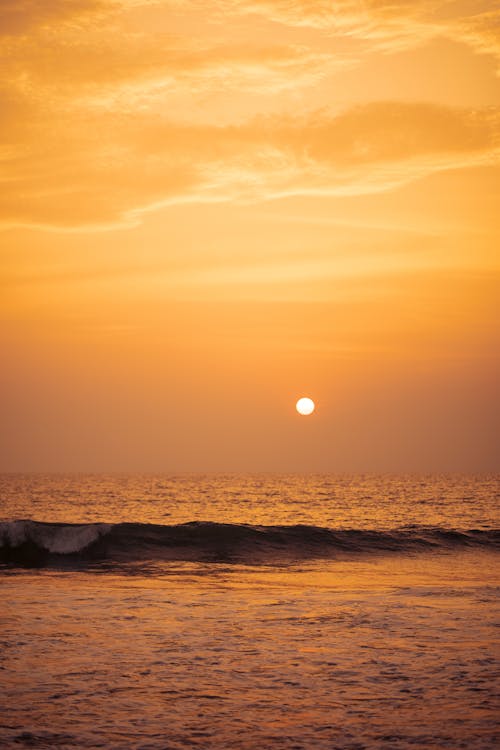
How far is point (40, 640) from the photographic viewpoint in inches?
507

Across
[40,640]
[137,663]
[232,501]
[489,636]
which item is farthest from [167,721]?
[232,501]

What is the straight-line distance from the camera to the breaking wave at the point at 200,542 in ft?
105

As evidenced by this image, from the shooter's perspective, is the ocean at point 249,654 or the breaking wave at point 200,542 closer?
the ocean at point 249,654

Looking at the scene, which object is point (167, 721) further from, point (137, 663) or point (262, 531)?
point (262, 531)

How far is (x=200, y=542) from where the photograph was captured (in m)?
35.4

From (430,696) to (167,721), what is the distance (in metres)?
3.33

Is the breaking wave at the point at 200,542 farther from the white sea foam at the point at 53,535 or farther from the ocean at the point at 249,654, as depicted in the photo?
the ocean at the point at 249,654

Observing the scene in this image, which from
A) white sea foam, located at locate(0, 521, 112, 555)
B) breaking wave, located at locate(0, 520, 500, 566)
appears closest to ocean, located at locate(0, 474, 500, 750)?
breaking wave, located at locate(0, 520, 500, 566)

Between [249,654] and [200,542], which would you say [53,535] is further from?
[249,654]

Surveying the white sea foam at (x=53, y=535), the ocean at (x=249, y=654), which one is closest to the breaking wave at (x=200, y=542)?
the white sea foam at (x=53, y=535)

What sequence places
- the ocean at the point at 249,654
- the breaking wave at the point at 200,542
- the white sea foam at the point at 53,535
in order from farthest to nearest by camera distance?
1. the white sea foam at the point at 53,535
2. the breaking wave at the point at 200,542
3. the ocean at the point at 249,654

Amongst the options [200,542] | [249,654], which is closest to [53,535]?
[200,542]

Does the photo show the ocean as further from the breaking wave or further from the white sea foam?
the white sea foam

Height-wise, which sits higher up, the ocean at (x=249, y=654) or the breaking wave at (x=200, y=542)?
the ocean at (x=249, y=654)
